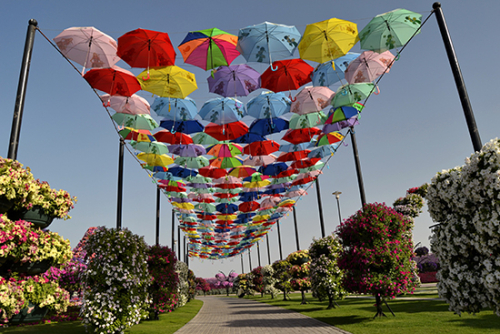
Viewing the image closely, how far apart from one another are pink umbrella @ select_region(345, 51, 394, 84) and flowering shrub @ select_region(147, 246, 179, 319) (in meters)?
11.4

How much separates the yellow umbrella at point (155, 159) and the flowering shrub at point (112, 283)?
Answer: 559 cm

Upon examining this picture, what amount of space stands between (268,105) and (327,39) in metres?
3.99

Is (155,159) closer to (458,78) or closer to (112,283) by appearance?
(112,283)

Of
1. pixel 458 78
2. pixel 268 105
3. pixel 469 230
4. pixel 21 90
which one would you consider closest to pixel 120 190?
pixel 21 90

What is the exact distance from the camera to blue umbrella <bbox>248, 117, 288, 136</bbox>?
42.6 feet

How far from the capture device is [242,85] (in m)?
10.7

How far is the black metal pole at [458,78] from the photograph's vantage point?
651cm

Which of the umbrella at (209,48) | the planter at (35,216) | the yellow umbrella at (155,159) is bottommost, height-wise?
the planter at (35,216)

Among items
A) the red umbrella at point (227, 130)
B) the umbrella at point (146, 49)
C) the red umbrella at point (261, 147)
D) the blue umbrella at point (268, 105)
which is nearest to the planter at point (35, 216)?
the umbrella at point (146, 49)

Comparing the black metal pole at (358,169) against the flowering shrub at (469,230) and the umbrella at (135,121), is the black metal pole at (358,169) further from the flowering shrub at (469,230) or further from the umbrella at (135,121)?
the umbrella at (135,121)

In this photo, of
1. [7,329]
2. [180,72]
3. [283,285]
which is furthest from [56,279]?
[283,285]

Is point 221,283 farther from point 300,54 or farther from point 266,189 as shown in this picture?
point 300,54

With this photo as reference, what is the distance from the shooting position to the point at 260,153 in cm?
1517

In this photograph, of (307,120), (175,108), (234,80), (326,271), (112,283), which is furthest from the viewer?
(326,271)
